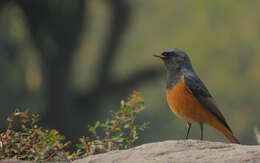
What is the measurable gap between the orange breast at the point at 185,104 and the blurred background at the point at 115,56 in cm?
812

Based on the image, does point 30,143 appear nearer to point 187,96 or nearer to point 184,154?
point 184,154

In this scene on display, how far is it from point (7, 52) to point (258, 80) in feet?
42.6

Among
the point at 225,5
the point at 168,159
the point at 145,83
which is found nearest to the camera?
the point at 168,159

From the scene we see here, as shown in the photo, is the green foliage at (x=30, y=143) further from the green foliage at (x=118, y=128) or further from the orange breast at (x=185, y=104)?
the orange breast at (x=185, y=104)

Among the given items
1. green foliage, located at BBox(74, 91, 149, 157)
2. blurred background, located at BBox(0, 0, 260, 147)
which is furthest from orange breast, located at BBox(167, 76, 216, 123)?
blurred background, located at BBox(0, 0, 260, 147)

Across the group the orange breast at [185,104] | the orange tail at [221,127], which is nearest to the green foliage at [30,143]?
the orange breast at [185,104]

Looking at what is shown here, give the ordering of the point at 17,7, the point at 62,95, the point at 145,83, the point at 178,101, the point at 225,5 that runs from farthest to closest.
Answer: the point at 225,5
the point at 145,83
the point at 62,95
the point at 17,7
the point at 178,101

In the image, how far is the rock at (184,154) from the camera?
3.15 meters

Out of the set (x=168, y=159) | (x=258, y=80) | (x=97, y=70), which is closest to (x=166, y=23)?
(x=258, y=80)

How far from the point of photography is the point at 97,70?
56.3ft

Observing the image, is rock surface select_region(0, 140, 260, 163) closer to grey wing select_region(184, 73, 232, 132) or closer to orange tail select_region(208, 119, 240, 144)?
grey wing select_region(184, 73, 232, 132)

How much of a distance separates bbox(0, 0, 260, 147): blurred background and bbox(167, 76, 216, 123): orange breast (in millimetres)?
8118

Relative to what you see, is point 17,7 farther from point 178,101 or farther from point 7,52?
point 178,101

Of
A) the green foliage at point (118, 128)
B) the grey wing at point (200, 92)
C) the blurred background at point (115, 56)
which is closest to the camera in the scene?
the green foliage at point (118, 128)
